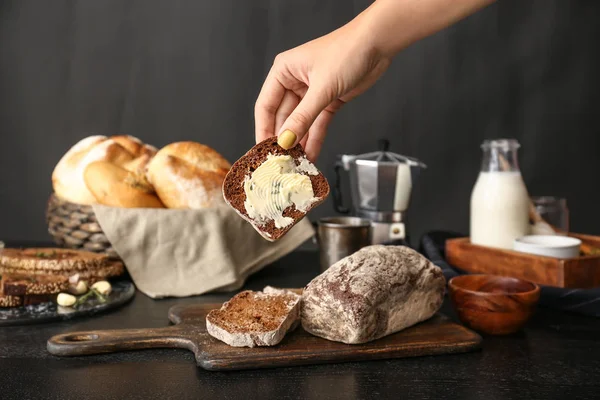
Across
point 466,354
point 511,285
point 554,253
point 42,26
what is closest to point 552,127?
point 554,253

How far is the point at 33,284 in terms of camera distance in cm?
195

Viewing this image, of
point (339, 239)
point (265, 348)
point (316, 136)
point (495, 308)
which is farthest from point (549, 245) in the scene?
point (265, 348)

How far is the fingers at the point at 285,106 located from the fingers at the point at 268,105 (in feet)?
0.05

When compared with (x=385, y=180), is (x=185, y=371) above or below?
below

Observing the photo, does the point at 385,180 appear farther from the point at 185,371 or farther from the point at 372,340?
the point at 185,371

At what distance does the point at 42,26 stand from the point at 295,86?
1.76m

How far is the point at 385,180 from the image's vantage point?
258 centimetres

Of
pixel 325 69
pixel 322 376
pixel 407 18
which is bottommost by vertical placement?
pixel 322 376

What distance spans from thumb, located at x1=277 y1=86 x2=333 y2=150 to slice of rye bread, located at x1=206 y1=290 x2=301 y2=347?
377mm

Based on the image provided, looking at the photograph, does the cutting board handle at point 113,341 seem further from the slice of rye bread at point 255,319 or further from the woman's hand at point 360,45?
the woman's hand at point 360,45

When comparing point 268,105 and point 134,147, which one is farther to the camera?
point 134,147

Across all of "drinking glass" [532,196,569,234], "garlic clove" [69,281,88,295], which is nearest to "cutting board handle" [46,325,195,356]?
"garlic clove" [69,281,88,295]

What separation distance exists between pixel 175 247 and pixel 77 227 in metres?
0.34

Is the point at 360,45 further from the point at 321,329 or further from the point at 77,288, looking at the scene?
the point at 77,288
